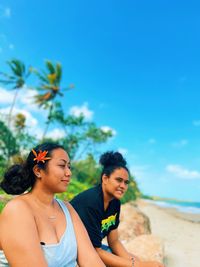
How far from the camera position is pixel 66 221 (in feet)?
6.16

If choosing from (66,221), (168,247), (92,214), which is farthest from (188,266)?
(66,221)

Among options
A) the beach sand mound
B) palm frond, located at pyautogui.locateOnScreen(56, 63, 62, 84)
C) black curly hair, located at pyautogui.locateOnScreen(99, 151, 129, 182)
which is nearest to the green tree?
palm frond, located at pyautogui.locateOnScreen(56, 63, 62, 84)

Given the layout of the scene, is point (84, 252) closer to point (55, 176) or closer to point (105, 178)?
point (55, 176)

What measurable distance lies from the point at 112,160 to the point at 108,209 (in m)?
0.49

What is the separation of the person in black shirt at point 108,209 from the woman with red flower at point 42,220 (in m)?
0.67

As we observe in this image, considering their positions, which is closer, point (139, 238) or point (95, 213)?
point (95, 213)

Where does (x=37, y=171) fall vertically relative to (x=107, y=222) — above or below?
above

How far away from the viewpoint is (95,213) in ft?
8.77

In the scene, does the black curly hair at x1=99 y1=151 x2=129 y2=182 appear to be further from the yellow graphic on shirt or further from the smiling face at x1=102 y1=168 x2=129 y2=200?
the yellow graphic on shirt

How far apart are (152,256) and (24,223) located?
368 centimetres

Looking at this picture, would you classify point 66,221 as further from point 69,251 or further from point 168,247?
point 168,247

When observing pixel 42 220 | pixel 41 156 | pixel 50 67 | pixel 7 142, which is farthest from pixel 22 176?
pixel 50 67

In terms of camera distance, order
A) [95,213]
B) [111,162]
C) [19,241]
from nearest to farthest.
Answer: [19,241]
[95,213]
[111,162]

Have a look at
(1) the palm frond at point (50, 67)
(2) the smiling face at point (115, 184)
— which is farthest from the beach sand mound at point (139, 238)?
(1) the palm frond at point (50, 67)
